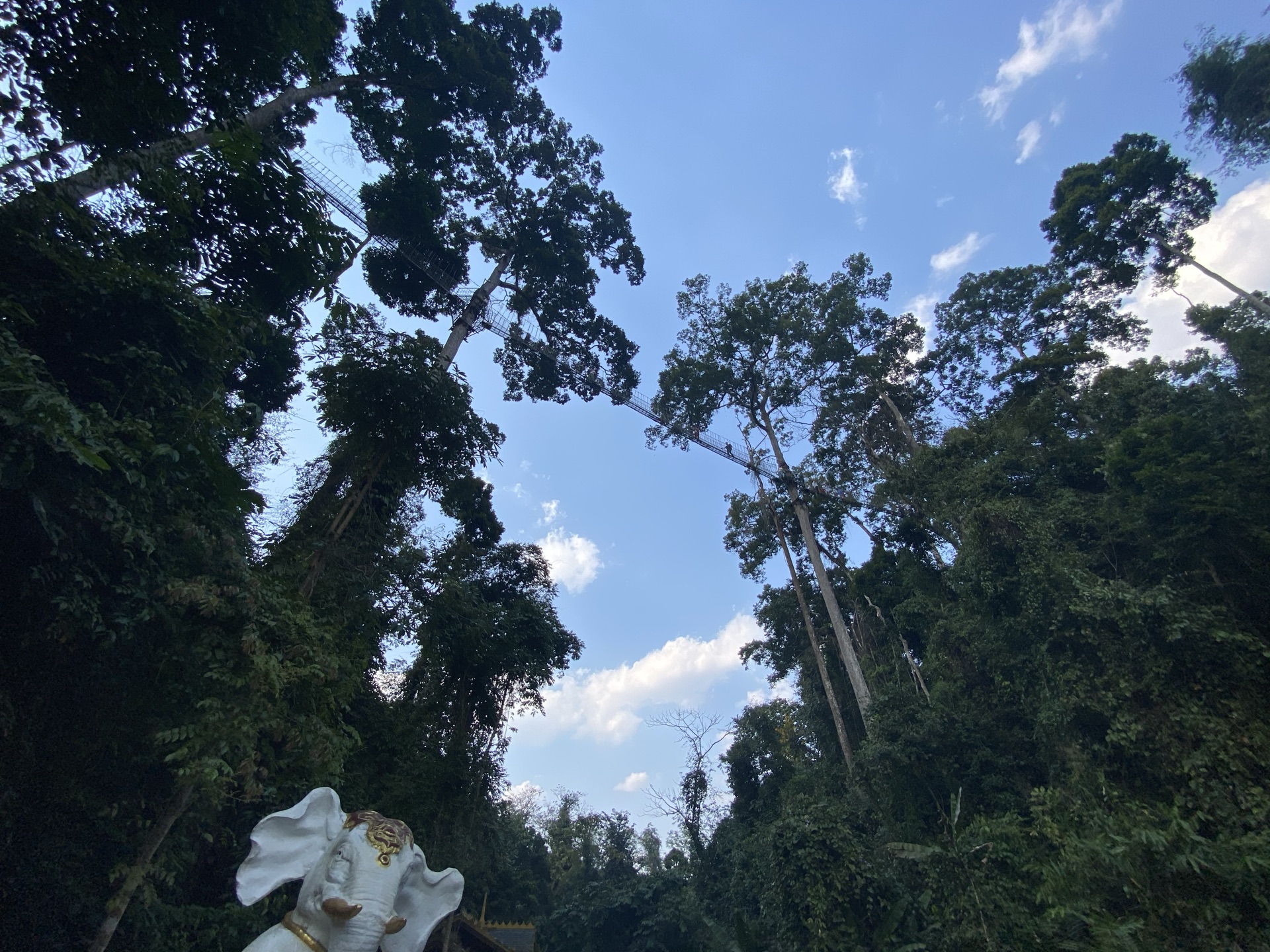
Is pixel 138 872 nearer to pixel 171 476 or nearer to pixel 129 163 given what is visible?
pixel 171 476

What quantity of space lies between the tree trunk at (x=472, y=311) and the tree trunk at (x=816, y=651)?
8.83 m

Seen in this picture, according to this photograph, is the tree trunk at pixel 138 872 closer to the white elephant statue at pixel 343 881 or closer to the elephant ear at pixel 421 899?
the white elephant statue at pixel 343 881

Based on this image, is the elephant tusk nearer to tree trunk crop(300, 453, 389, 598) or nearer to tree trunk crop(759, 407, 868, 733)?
tree trunk crop(300, 453, 389, 598)

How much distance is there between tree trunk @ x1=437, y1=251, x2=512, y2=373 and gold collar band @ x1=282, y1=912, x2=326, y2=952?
7.44 m

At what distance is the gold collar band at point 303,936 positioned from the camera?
3020 millimetres

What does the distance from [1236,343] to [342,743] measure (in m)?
13.4

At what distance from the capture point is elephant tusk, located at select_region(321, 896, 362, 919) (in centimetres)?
304

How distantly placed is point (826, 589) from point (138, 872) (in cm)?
1277

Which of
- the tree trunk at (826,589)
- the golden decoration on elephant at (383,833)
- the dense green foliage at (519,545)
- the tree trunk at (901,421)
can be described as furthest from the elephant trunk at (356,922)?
the tree trunk at (901,421)

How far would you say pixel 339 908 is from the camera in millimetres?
3039

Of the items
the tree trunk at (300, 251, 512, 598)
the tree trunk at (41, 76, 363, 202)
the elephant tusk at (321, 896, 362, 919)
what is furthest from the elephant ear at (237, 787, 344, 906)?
the tree trunk at (41, 76, 363, 202)

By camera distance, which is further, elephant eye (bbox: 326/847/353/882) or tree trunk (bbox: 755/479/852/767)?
tree trunk (bbox: 755/479/852/767)

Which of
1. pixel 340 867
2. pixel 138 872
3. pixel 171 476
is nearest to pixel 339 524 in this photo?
pixel 171 476

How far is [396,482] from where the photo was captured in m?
7.73
